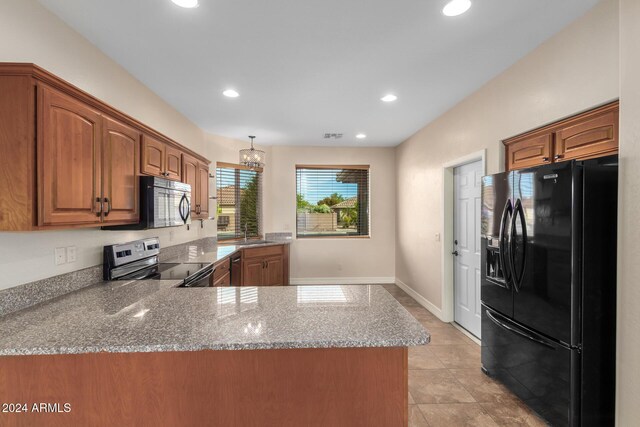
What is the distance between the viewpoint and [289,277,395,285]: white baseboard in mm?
5469

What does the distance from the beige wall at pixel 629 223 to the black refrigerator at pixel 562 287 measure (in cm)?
13

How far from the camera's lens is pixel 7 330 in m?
1.29

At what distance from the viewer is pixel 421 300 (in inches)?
175

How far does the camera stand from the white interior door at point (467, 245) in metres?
3.25

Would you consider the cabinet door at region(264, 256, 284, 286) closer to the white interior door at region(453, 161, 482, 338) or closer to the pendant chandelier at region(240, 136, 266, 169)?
the pendant chandelier at region(240, 136, 266, 169)

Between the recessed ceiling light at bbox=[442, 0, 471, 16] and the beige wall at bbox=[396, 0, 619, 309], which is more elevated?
the recessed ceiling light at bbox=[442, 0, 471, 16]

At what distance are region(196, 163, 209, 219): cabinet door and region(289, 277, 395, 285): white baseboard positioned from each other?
2.34 meters

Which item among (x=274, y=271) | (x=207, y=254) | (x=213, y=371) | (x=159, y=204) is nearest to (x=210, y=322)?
(x=213, y=371)

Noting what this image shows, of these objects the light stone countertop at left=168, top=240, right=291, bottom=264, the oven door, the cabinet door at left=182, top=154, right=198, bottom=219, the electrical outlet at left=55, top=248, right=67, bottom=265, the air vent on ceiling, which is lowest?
the light stone countertop at left=168, top=240, right=291, bottom=264

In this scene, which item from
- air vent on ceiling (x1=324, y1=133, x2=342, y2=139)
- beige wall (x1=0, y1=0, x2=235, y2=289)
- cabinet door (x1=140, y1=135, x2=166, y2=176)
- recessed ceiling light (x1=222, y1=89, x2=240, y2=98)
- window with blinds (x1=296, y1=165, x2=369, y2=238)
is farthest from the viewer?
window with blinds (x1=296, y1=165, x2=369, y2=238)

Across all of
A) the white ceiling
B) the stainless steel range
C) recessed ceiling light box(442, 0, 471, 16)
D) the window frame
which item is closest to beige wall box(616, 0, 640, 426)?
the white ceiling

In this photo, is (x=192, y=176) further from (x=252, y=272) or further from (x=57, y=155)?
(x=57, y=155)

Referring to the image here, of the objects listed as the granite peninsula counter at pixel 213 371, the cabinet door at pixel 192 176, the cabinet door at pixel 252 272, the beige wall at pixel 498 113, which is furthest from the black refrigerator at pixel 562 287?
the cabinet door at pixel 252 272

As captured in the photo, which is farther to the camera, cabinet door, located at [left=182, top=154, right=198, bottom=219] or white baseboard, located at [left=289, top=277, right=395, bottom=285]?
white baseboard, located at [left=289, top=277, right=395, bottom=285]
